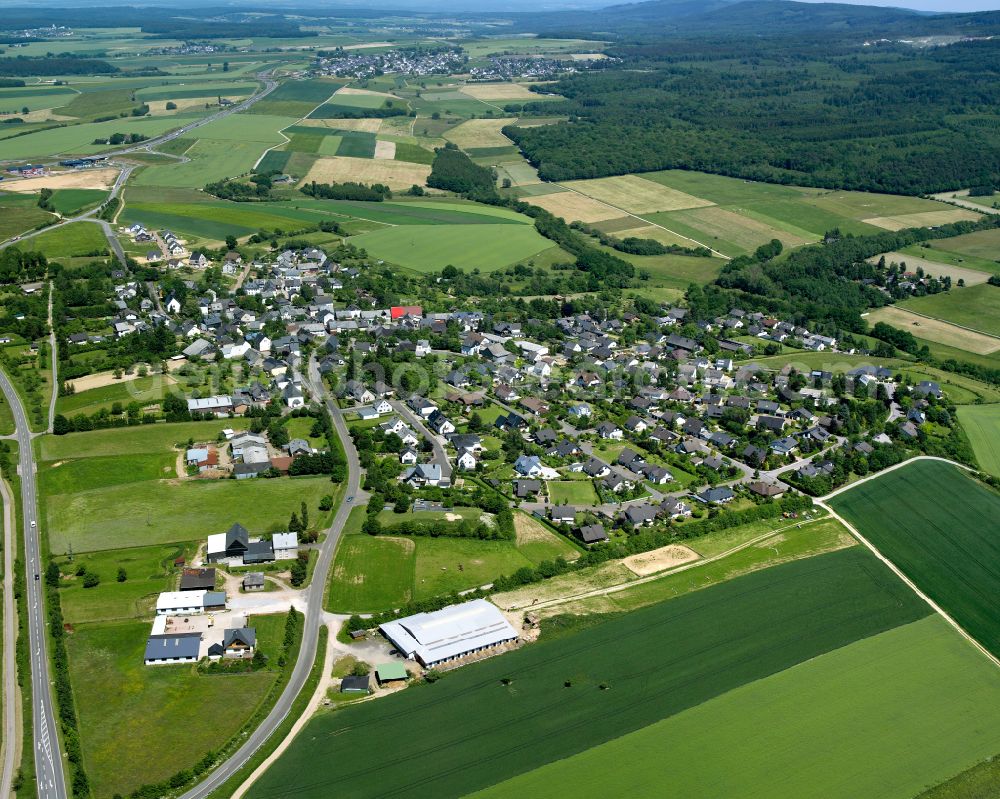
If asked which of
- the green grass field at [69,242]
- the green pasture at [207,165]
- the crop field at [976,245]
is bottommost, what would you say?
the crop field at [976,245]

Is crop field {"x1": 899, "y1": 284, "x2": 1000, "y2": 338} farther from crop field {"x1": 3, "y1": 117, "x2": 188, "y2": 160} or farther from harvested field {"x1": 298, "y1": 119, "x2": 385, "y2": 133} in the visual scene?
crop field {"x1": 3, "y1": 117, "x2": 188, "y2": 160}

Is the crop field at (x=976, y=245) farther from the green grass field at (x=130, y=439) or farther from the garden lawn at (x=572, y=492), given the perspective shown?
the green grass field at (x=130, y=439)

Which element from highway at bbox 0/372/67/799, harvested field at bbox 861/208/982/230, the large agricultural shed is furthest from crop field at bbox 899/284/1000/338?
highway at bbox 0/372/67/799

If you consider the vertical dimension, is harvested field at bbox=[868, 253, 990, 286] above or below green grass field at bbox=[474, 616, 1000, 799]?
above

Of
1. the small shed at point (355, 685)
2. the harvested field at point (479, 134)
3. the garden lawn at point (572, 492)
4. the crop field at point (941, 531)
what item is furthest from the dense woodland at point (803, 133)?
the small shed at point (355, 685)

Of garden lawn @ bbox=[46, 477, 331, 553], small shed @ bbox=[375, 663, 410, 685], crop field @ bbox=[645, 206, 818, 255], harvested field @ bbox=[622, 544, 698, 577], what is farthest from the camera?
crop field @ bbox=[645, 206, 818, 255]

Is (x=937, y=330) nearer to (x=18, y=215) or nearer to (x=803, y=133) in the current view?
(x=803, y=133)
